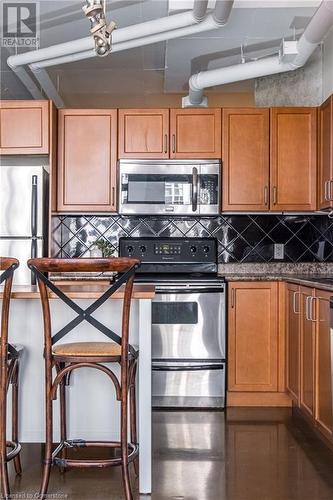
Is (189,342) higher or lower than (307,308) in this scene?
lower

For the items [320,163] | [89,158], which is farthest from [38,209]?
[320,163]

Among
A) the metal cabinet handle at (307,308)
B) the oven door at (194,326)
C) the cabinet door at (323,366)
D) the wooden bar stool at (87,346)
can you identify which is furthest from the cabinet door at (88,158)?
the wooden bar stool at (87,346)

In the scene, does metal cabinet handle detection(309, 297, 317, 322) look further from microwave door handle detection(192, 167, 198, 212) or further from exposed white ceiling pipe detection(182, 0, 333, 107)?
exposed white ceiling pipe detection(182, 0, 333, 107)

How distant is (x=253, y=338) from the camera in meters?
3.77

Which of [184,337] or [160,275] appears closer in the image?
[184,337]

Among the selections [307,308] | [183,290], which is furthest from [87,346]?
[183,290]

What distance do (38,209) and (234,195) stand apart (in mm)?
1575

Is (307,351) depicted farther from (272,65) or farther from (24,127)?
(24,127)

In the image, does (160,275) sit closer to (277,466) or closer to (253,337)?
(253,337)

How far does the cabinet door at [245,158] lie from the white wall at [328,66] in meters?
0.52

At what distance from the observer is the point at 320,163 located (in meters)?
4.05

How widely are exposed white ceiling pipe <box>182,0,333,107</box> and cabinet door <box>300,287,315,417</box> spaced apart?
1.74m

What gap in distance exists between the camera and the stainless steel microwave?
417cm

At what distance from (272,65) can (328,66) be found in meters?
0.46
